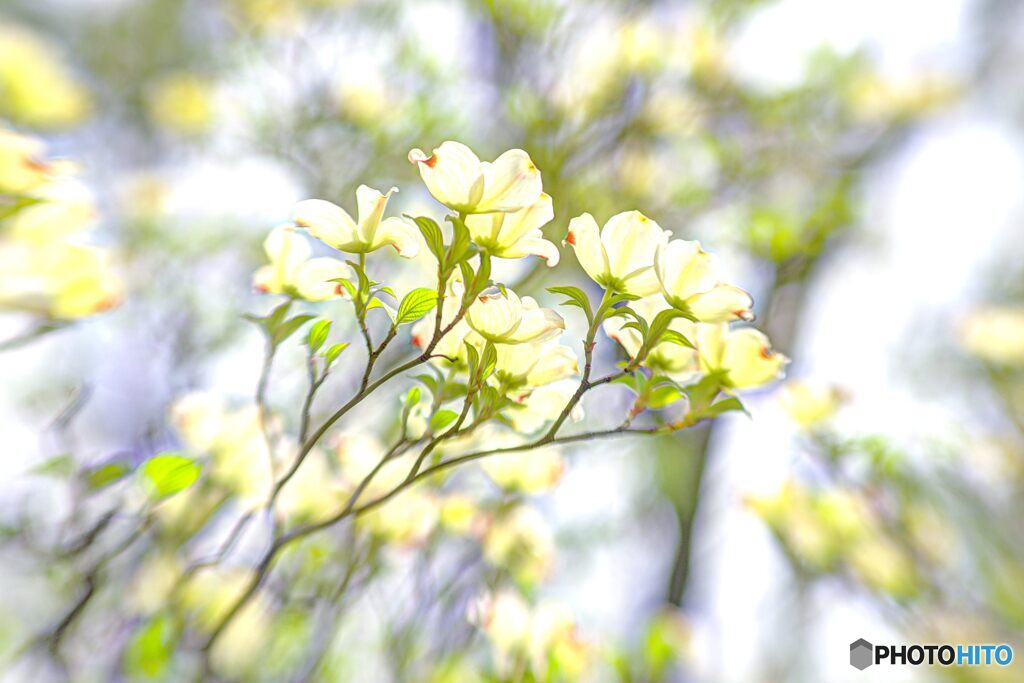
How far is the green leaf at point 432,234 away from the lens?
305mm

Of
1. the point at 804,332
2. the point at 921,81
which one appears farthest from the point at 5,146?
the point at 921,81

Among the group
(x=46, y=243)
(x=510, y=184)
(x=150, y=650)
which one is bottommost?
(x=150, y=650)

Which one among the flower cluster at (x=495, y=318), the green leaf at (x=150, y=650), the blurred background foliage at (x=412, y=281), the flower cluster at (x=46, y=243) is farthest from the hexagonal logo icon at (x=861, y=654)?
the flower cluster at (x=46, y=243)

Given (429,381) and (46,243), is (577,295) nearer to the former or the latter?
(429,381)

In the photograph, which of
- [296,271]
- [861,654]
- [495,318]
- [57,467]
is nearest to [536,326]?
[495,318]

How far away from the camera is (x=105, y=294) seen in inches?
11.8

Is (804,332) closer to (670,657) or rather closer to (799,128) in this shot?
(799,128)

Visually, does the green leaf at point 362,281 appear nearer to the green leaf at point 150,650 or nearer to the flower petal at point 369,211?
the flower petal at point 369,211

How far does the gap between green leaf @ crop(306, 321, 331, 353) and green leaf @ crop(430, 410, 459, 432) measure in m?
0.07

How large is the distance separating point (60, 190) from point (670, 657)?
0.66 m

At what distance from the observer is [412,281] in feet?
2.12

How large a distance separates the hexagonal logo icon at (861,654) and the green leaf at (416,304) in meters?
0.73

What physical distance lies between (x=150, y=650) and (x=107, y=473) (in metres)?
0.13

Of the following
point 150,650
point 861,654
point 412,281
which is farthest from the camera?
point 861,654
